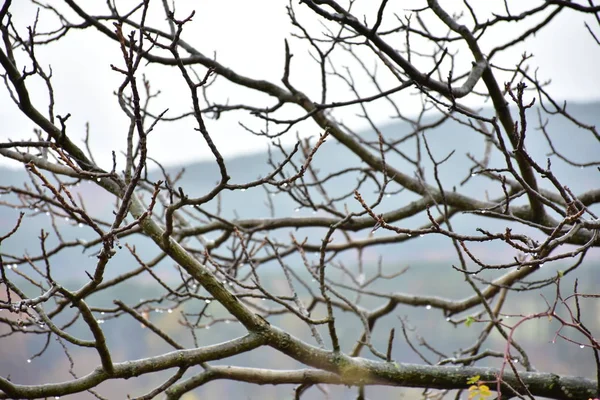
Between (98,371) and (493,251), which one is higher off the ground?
(493,251)

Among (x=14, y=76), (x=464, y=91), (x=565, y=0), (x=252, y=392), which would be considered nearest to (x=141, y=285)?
(x=252, y=392)

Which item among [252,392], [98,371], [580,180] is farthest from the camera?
[252,392]

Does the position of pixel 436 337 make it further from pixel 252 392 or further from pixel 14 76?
pixel 14 76

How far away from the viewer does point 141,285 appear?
11.5 ft

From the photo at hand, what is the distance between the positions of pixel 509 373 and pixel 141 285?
2602 millimetres

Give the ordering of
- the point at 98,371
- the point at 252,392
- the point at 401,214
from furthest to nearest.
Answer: the point at 252,392 < the point at 401,214 < the point at 98,371

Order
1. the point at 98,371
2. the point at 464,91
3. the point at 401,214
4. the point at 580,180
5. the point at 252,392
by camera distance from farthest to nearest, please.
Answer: the point at 252,392, the point at 580,180, the point at 401,214, the point at 464,91, the point at 98,371

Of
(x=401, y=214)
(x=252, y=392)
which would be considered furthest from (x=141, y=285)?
(x=401, y=214)

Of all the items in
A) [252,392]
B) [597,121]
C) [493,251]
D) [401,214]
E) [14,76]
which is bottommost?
[252,392]

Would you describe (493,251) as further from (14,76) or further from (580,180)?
(14,76)

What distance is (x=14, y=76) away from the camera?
3.73 ft

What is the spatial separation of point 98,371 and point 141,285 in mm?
2505

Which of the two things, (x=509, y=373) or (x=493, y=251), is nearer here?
(x=509, y=373)

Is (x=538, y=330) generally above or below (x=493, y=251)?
below
